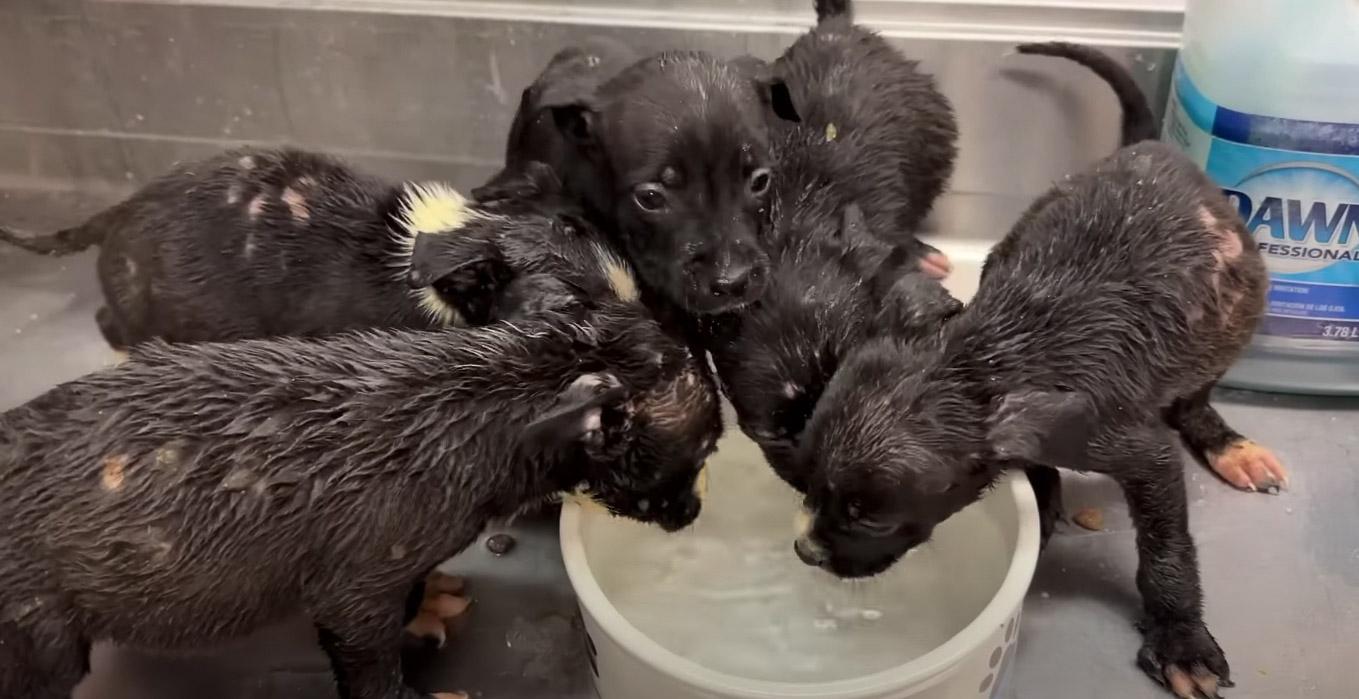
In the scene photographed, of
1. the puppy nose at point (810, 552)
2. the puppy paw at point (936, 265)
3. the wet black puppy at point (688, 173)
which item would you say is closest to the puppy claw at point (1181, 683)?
the puppy nose at point (810, 552)

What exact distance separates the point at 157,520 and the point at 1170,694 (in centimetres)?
137

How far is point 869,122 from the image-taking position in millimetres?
2150

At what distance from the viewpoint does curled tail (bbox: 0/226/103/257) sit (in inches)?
85.6

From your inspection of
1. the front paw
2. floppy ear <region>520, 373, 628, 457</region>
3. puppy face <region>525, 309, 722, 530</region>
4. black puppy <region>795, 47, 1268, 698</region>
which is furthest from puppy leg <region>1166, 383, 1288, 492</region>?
floppy ear <region>520, 373, 628, 457</region>

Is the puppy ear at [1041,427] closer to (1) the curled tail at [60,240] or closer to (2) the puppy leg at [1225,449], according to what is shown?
(2) the puppy leg at [1225,449]

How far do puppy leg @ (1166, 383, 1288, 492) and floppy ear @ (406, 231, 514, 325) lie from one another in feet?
3.66

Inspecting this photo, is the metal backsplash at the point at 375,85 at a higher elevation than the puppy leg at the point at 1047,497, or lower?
higher

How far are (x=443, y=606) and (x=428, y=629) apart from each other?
46 mm

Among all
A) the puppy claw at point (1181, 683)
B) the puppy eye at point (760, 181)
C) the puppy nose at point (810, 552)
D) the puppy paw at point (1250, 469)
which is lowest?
the puppy claw at point (1181, 683)

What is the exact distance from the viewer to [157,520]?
144 centimetres

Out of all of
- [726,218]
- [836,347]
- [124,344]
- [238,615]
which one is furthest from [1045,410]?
[124,344]

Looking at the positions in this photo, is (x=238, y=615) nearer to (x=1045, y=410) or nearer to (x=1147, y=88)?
(x=1045, y=410)

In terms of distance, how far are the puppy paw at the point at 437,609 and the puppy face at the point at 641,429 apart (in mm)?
392

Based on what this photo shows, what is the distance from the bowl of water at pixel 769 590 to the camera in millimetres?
1634
